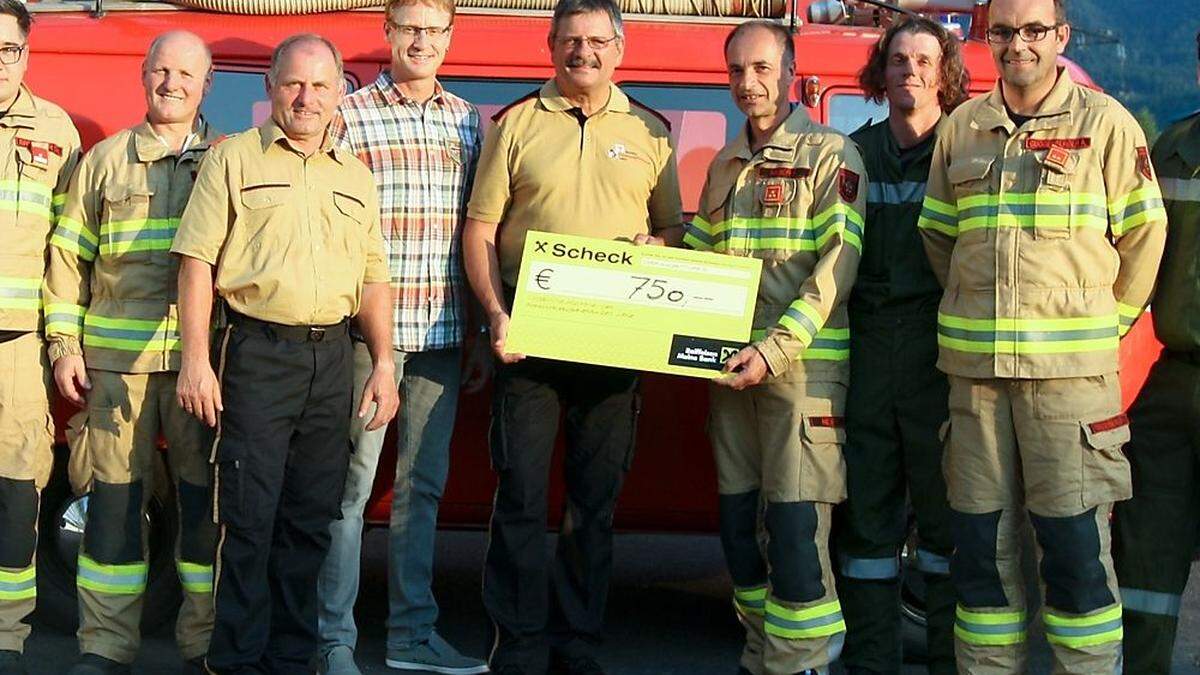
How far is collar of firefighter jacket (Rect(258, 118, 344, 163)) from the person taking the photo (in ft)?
15.5

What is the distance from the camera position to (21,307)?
4996 millimetres

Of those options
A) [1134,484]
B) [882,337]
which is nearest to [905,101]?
[882,337]

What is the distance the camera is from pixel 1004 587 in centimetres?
458

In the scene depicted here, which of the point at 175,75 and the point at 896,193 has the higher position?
the point at 175,75

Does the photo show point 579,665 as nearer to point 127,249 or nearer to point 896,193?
point 896,193

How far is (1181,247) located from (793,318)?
121cm

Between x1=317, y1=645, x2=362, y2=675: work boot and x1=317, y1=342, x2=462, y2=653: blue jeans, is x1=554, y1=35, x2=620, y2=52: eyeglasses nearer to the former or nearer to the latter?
x1=317, y1=342, x2=462, y2=653: blue jeans

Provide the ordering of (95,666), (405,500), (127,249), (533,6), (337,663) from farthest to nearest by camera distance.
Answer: (533,6) < (405,500) < (337,663) < (95,666) < (127,249)

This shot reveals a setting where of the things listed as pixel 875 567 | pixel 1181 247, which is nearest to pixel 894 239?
pixel 1181 247

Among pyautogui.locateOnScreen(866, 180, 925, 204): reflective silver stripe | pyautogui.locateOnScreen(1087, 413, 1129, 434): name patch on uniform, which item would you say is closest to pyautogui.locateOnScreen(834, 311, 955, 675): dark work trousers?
pyautogui.locateOnScreen(866, 180, 925, 204): reflective silver stripe

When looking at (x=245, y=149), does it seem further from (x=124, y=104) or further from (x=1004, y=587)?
(x=1004, y=587)

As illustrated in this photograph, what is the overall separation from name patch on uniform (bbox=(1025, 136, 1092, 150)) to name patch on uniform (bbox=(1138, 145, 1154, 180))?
159 millimetres

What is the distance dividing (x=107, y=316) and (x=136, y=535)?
75cm

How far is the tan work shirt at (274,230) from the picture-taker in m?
4.64
